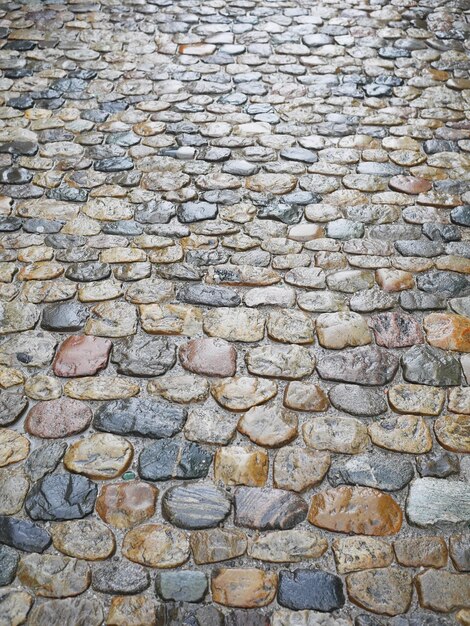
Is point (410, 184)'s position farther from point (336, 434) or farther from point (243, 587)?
point (243, 587)

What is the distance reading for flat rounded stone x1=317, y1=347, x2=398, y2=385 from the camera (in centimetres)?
203

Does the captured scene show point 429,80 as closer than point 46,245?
No

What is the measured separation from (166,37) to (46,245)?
7.95ft

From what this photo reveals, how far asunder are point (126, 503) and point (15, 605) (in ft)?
1.15

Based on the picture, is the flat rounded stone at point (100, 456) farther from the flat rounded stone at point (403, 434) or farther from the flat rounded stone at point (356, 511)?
the flat rounded stone at point (403, 434)

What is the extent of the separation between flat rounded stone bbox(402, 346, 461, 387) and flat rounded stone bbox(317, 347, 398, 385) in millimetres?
47

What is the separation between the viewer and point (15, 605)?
1.48 m

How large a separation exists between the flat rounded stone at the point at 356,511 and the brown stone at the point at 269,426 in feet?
0.68

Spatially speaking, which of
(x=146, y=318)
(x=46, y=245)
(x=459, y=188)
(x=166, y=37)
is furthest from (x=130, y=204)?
(x=166, y=37)

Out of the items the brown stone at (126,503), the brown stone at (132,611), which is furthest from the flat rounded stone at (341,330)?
the brown stone at (132,611)

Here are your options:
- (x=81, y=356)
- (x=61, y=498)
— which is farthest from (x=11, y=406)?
(x=61, y=498)

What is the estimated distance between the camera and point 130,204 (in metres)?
2.87

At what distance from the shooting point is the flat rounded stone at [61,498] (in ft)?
5.44

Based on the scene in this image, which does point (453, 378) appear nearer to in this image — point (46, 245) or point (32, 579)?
point (32, 579)
